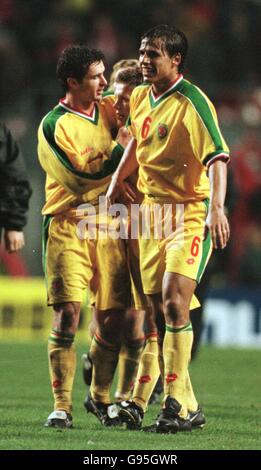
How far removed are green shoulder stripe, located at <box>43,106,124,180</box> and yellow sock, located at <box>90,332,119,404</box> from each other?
36.4 inches

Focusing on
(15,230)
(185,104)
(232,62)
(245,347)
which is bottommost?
(245,347)

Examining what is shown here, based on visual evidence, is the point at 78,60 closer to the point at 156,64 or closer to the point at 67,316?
the point at 156,64

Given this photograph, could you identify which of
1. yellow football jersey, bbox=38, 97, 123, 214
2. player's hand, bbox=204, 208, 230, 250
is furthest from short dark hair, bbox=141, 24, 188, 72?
player's hand, bbox=204, 208, 230, 250

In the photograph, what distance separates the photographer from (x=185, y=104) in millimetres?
6816

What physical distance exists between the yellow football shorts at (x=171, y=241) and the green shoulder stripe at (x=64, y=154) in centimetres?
35

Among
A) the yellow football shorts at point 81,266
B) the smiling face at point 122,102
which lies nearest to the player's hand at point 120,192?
the yellow football shorts at point 81,266

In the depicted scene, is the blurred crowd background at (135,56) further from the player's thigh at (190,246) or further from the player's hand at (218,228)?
the player's hand at (218,228)

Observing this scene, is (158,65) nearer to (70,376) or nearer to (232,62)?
(70,376)

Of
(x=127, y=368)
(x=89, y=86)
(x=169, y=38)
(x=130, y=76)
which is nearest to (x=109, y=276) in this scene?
(x=127, y=368)

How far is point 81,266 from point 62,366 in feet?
1.82

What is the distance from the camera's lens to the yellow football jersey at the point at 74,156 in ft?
23.5
